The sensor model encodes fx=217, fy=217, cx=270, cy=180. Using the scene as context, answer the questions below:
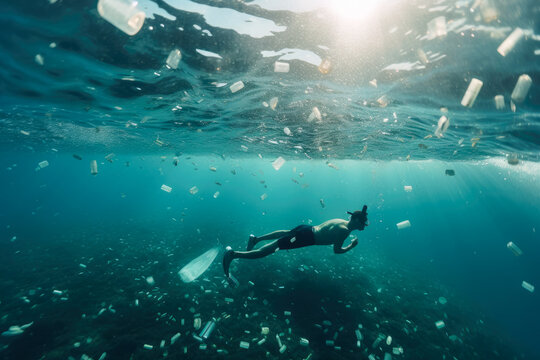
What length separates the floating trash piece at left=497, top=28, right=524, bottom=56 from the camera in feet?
21.3

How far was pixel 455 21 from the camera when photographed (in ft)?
20.6

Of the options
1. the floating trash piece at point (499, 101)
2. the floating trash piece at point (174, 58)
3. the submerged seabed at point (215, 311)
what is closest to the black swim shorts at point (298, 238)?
the submerged seabed at point (215, 311)

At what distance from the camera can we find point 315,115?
1470cm

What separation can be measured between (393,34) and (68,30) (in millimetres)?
11420

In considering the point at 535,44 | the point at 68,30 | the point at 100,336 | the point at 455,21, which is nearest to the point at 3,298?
the point at 100,336

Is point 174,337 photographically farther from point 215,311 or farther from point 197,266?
point 197,266

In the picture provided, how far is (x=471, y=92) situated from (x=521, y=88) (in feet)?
4.91

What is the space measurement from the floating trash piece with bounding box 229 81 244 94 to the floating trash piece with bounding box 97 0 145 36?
175 inches

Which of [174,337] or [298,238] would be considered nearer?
[174,337]

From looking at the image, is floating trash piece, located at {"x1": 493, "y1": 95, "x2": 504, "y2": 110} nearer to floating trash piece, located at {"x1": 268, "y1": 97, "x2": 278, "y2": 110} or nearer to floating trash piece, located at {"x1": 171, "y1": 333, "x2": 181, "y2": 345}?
floating trash piece, located at {"x1": 268, "y1": 97, "x2": 278, "y2": 110}

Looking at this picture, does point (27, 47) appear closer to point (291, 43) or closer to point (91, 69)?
point (91, 69)

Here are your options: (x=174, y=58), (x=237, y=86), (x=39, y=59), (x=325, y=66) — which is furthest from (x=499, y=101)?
(x=39, y=59)

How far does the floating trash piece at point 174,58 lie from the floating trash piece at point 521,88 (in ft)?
43.9

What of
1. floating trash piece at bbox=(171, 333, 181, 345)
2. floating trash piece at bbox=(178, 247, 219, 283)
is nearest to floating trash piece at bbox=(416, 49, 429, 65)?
floating trash piece at bbox=(171, 333, 181, 345)
